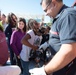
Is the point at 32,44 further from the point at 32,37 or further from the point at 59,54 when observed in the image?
the point at 59,54

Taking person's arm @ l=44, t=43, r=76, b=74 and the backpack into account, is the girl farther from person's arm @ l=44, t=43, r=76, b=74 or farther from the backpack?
person's arm @ l=44, t=43, r=76, b=74

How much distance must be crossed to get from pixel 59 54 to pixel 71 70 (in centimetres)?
31

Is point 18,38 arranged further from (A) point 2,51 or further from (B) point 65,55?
(B) point 65,55

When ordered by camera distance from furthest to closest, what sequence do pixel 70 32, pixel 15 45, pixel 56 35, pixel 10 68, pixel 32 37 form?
pixel 15 45 < pixel 32 37 < pixel 10 68 < pixel 56 35 < pixel 70 32

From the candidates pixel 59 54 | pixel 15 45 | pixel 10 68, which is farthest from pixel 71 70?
pixel 15 45

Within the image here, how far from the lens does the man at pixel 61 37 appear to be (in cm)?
137

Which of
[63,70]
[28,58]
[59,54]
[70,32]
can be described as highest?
[70,32]

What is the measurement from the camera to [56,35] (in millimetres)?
1555

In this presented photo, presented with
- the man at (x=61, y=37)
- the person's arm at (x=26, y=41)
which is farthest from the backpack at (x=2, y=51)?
the man at (x=61, y=37)

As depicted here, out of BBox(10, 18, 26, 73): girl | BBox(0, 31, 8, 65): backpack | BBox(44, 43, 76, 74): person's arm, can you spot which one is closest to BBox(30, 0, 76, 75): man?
BBox(44, 43, 76, 74): person's arm

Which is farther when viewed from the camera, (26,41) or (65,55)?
(26,41)

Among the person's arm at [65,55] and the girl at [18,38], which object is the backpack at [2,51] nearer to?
the girl at [18,38]

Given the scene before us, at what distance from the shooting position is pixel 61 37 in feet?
4.70

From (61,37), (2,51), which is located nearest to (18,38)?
(2,51)
